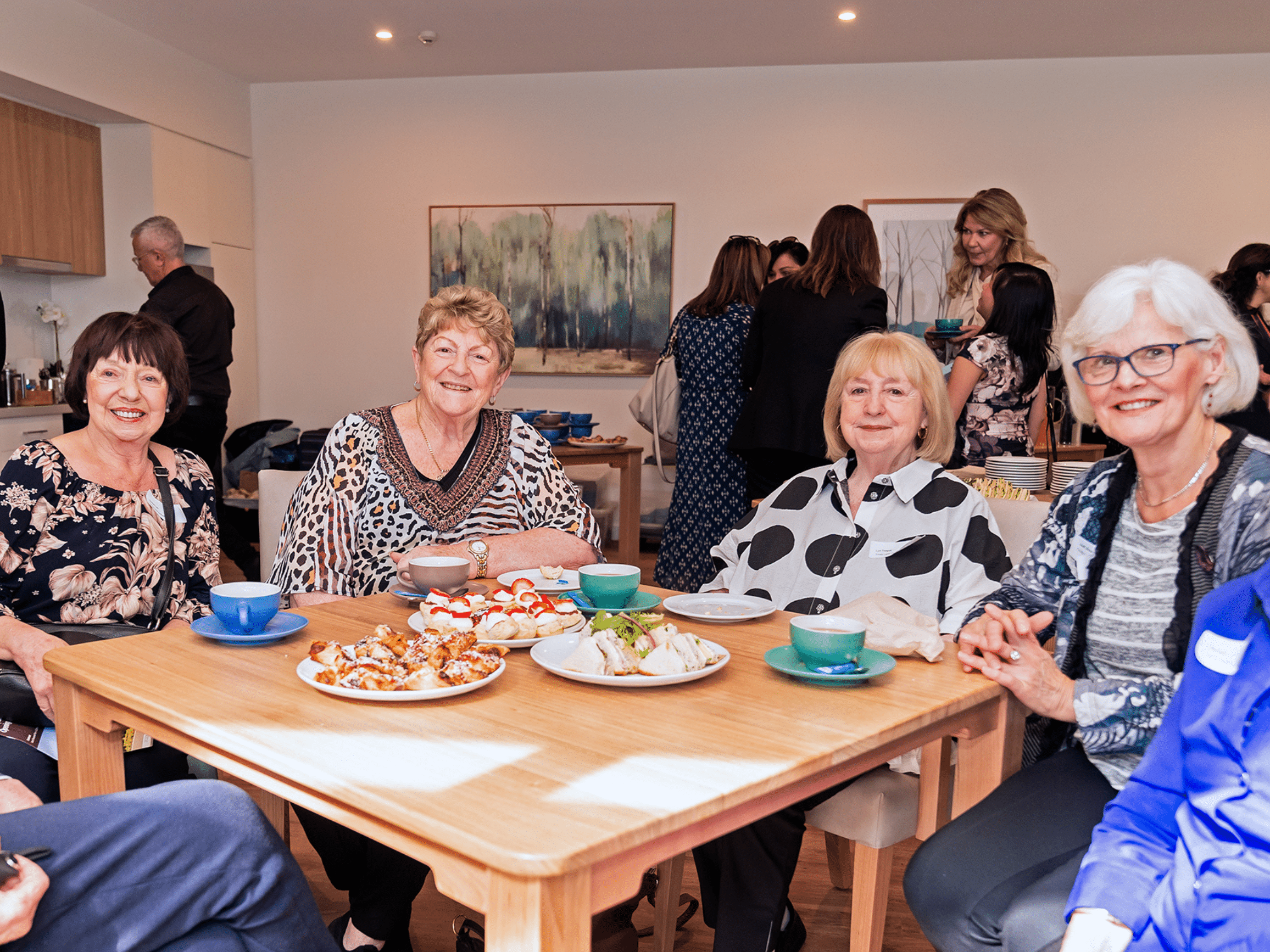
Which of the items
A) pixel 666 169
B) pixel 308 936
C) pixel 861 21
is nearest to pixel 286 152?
pixel 666 169

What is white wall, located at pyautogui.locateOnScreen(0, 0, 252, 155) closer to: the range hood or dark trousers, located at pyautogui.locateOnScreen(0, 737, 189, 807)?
the range hood

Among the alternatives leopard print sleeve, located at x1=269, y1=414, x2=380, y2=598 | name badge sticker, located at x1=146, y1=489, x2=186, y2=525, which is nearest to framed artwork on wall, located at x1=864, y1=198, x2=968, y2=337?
leopard print sleeve, located at x1=269, y1=414, x2=380, y2=598

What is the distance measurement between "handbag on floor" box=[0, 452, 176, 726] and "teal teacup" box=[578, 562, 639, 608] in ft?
2.13

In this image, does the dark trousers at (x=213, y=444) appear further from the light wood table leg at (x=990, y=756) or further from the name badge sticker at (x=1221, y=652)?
the name badge sticker at (x=1221, y=652)

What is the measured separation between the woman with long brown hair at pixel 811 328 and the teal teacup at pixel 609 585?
2149 millimetres

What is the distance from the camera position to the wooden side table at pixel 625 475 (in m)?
4.59

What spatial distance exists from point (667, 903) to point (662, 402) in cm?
296

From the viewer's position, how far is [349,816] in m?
0.94

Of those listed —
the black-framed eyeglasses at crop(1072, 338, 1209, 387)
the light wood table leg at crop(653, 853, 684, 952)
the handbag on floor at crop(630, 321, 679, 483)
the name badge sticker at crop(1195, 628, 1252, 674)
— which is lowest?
the light wood table leg at crop(653, 853, 684, 952)

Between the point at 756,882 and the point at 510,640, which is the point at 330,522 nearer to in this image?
the point at 510,640

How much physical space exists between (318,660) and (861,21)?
4764 millimetres

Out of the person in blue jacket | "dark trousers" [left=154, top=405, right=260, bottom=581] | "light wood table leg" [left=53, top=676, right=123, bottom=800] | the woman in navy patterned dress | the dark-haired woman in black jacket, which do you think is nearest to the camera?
the person in blue jacket

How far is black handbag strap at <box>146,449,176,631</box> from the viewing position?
6.07 ft

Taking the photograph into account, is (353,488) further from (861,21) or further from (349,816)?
(861,21)
